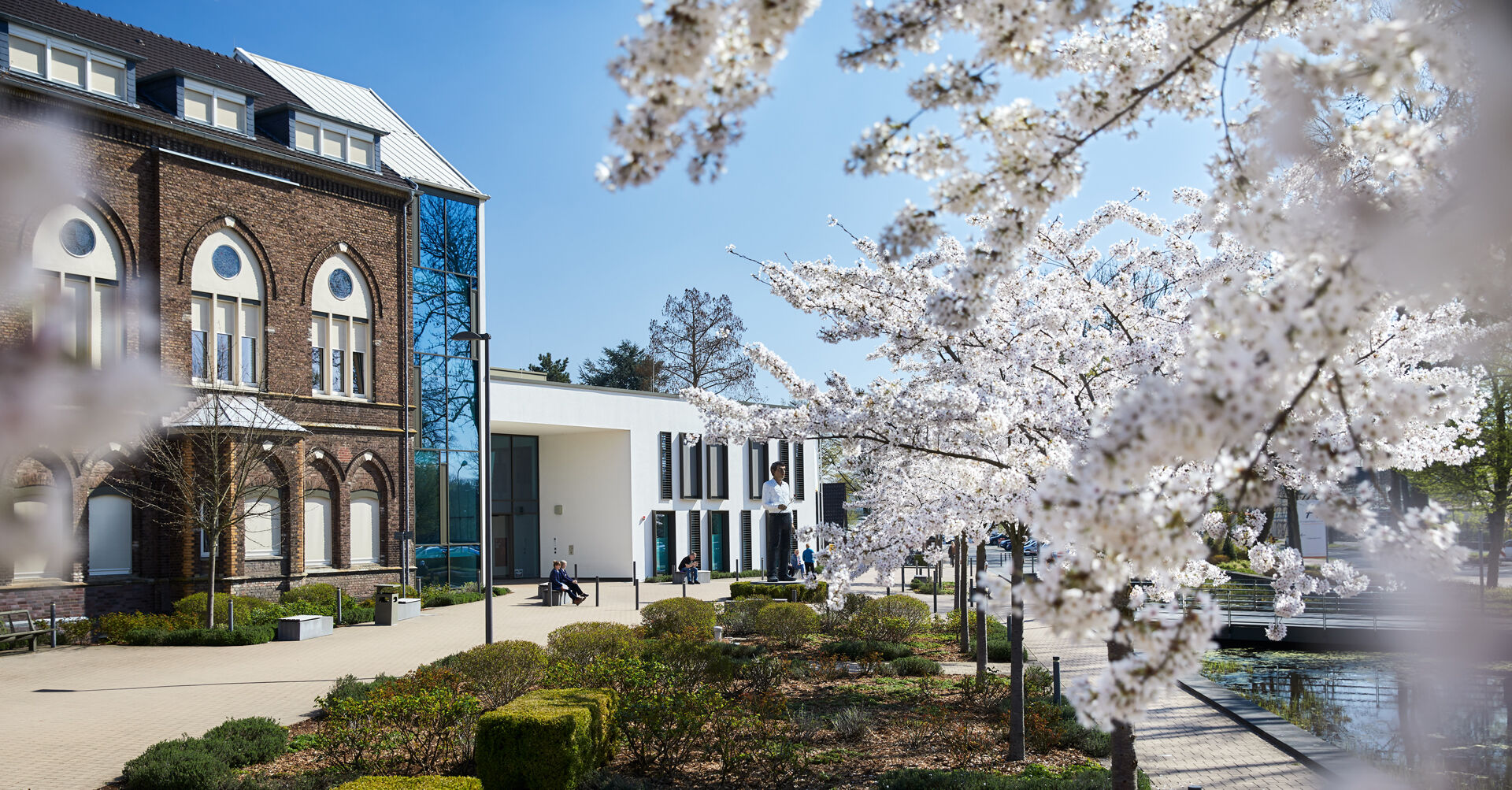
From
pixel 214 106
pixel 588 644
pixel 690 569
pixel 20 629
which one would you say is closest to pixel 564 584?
pixel 690 569

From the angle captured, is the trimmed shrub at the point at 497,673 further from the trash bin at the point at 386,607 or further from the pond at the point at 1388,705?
→ the trash bin at the point at 386,607

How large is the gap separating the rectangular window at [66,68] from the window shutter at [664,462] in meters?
22.4

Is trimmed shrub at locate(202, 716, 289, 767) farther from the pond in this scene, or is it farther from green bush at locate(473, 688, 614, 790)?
the pond

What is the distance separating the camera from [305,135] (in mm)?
27328

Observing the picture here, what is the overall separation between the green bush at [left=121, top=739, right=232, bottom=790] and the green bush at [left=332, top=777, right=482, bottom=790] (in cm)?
219

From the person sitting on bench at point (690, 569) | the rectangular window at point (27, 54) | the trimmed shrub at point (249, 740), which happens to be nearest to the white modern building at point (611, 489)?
the person sitting on bench at point (690, 569)

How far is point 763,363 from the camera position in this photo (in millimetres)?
10906

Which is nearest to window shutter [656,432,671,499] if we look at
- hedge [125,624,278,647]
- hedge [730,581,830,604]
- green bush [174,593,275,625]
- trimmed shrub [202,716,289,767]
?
hedge [730,581,830,604]

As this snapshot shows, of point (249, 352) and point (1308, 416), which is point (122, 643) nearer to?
point (249, 352)

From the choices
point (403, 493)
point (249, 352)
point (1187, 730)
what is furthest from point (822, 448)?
point (1187, 730)

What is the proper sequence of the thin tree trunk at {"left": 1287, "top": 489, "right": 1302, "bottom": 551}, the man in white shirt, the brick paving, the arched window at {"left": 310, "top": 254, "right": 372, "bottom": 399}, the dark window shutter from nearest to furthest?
the brick paving < the arched window at {"left": 310, "top": 254, "right": 372, "bottom": 399} < the man in white shirt < the thin tree trunk at {"left": 1287, "top": 489, "right": 1302, "bottom": 551} < the dark window shutter

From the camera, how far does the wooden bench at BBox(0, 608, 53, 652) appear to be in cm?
1822

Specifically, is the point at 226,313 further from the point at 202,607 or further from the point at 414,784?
the point at 414,784

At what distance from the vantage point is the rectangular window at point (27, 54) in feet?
67.8
